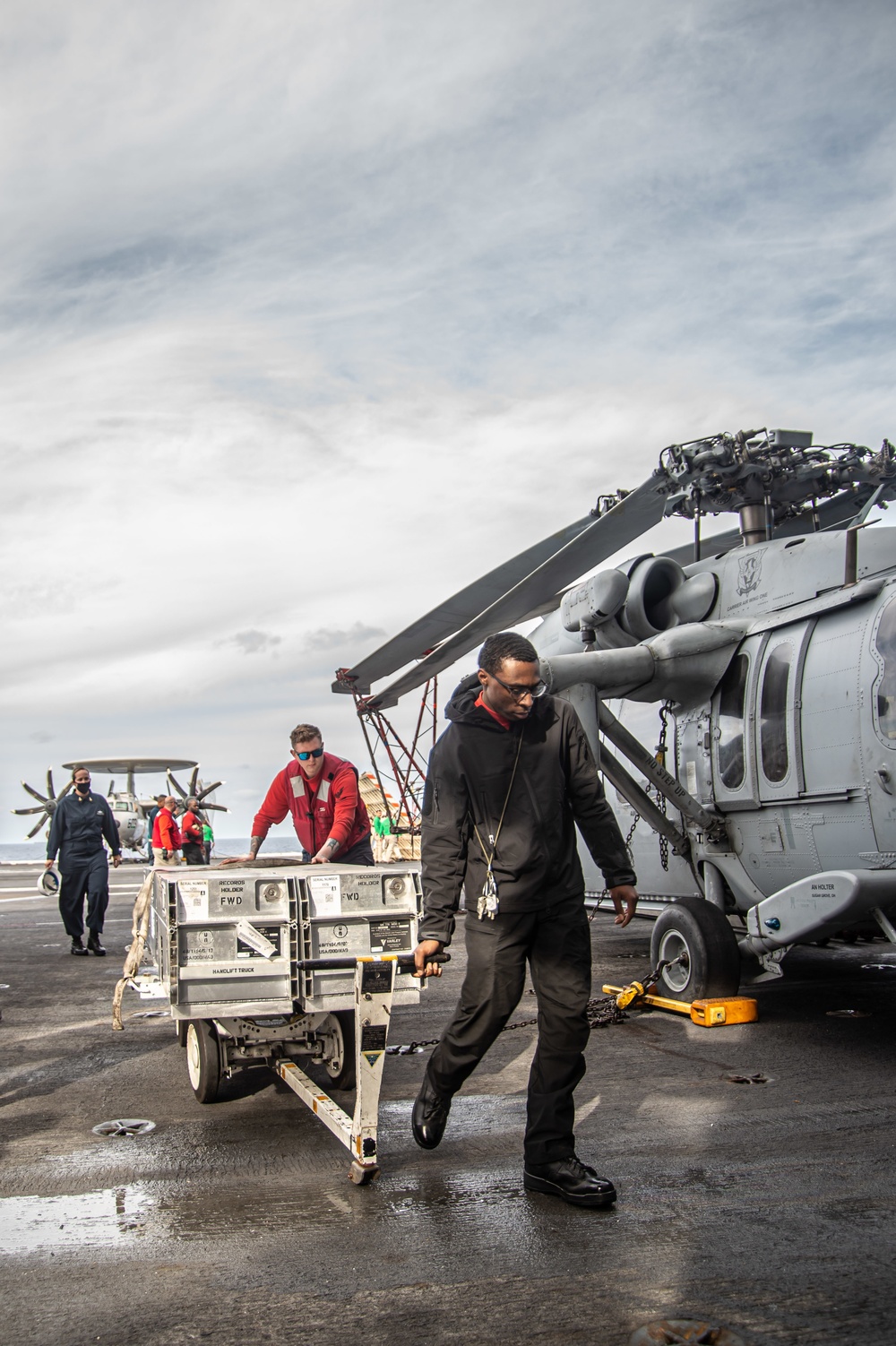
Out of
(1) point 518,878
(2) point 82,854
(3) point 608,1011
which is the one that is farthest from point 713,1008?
(2) point 82,854

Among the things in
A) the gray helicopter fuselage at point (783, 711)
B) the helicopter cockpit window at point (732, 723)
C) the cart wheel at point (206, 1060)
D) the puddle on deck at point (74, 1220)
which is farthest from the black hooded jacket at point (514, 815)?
the helicopter cockpit window at point (732, 723)

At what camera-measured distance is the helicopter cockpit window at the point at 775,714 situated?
688 centimetres

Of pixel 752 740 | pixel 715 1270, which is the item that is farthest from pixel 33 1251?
pixel 752 740

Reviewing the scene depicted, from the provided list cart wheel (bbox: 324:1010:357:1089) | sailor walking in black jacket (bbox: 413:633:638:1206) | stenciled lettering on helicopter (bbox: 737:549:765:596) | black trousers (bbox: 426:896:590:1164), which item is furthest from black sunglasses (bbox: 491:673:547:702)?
stenciled lettering on helicopter (bbox: 737:549:765:596)

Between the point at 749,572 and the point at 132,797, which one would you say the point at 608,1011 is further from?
the point at 132,797

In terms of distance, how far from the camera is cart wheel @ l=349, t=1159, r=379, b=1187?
4043 millimetres

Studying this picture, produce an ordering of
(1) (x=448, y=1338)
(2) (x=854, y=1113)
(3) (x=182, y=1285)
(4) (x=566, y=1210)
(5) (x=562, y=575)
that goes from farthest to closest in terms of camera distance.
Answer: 1. (5) (x=562, y=575)
2. (2) (x=854, y=1113)
3. (4) (x=566, y=1210)
4. (3) (x=182, y=1285)
5. (1) (x=448, y=1338)

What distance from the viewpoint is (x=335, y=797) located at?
6.54m

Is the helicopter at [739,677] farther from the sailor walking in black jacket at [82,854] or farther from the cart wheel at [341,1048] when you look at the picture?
the sailor walking in black jacket at [82,854]

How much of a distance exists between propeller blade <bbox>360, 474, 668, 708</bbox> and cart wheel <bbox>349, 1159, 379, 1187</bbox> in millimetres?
4402

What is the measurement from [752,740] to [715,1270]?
172 inches

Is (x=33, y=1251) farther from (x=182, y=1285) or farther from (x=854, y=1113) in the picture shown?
(x=854, y=1113)

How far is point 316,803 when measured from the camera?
259 inches

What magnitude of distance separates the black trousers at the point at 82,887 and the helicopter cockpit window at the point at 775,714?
7693mm
